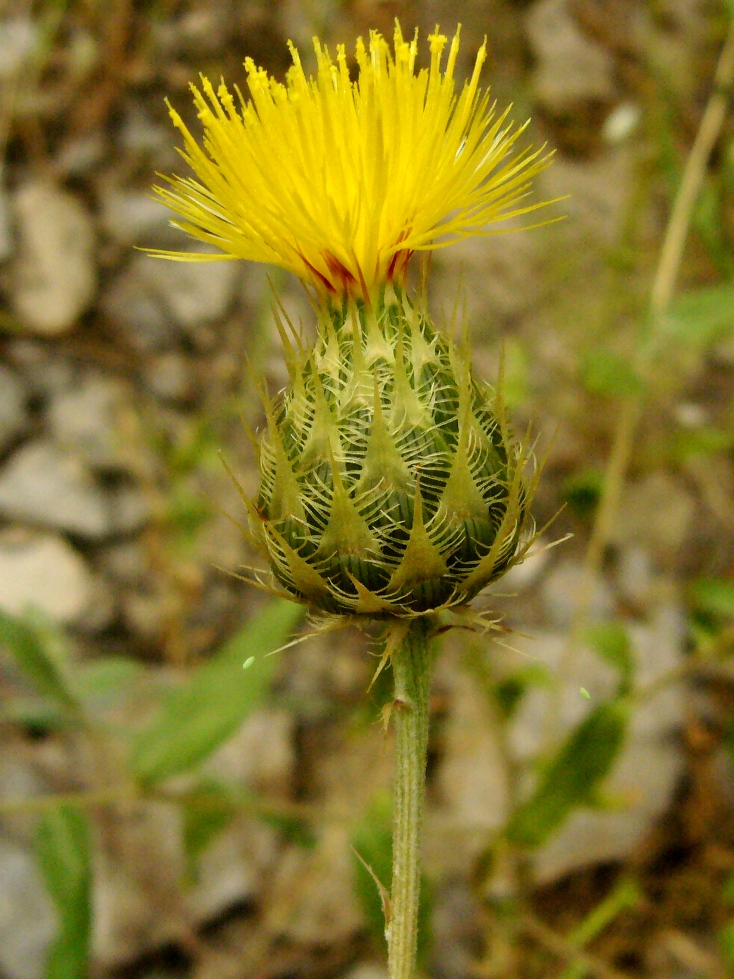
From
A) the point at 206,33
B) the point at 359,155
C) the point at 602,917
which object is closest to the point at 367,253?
the point at 359,155

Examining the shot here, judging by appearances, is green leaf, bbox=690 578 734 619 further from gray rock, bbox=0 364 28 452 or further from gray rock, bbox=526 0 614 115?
gray rock, bbox=526 0 614 115

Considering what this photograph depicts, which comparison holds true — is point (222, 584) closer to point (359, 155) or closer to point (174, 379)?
point (174, 379)

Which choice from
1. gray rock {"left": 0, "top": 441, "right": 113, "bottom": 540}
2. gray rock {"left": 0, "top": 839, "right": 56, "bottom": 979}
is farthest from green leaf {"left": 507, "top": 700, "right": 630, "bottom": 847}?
gray rock {"left": 0, "top": 441, "right": 113, "bottom": 540}

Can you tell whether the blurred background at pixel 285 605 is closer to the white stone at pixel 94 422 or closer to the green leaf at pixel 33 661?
the white stone at pixel 94 422

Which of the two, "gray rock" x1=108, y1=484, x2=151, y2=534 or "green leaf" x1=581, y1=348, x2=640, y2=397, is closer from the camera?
"green leaf" x1=581, y1=348, x2=640, y2=397

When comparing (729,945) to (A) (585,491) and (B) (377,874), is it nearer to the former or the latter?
(B) (377,874)

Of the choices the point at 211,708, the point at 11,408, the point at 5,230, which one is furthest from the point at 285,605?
the point at 5,230

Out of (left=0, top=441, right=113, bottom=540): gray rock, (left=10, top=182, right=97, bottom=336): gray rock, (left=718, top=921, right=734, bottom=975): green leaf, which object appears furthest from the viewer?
(left=10, top=182, right=97, bottom=336): gray rock
